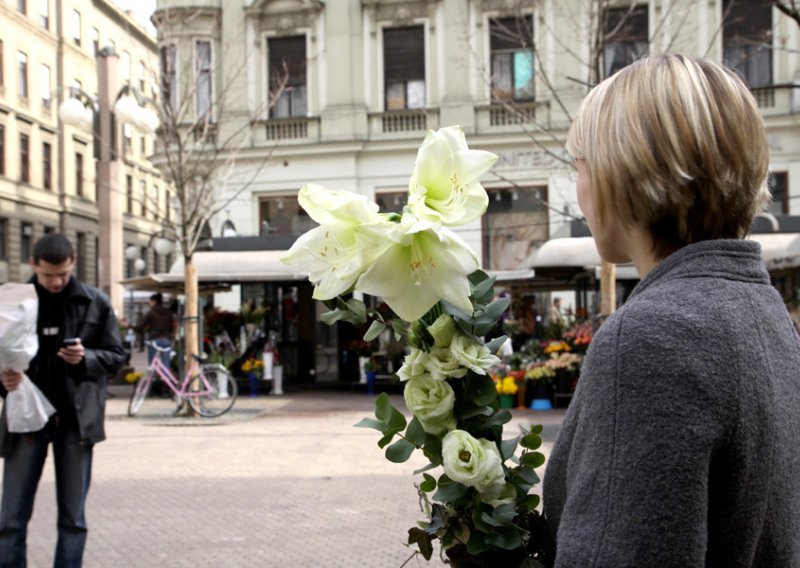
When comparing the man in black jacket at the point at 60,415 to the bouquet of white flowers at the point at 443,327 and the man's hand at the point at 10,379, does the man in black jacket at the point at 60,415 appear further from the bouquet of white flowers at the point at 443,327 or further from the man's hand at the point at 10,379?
the bouquet of white flowers at the point at 443,327

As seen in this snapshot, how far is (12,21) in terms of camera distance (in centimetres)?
3934

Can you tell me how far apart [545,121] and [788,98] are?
18.7 ft

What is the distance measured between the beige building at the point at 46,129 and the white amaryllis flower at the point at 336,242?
1425 inches

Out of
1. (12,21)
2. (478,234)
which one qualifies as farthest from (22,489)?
(12,21)

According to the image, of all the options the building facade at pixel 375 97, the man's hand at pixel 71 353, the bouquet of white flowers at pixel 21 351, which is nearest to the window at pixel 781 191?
the building facade at pixel 375 97

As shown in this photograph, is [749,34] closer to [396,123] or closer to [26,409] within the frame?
[396,123]

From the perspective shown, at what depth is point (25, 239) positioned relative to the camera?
42188mm

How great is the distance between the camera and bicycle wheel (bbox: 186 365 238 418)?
13414mm

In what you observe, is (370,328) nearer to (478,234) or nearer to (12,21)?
(478,234)

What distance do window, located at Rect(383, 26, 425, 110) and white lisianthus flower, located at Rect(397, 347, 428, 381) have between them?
70.0 ft

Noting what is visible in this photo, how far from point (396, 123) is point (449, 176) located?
21411 millimetres

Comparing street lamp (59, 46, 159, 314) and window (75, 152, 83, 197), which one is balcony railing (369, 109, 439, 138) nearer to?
street lamp (59, 46, 159, 314)

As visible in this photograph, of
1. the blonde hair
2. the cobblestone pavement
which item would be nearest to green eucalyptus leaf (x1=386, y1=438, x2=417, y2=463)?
the blonde hair

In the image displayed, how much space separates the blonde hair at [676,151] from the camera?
117 cm
